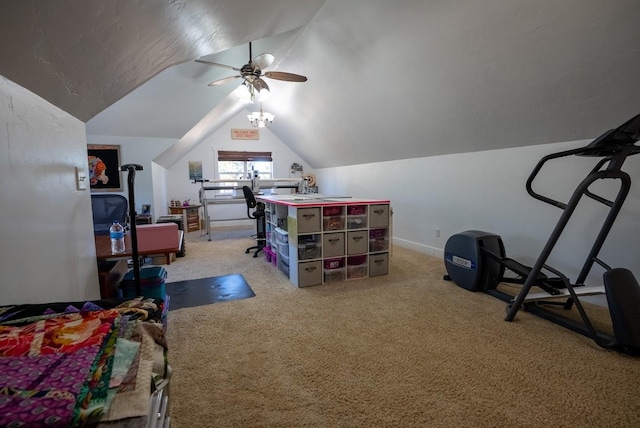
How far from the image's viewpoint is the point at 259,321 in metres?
2.30

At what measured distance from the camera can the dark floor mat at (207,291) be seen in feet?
8.91

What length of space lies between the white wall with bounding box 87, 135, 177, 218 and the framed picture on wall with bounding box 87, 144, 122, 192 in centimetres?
7

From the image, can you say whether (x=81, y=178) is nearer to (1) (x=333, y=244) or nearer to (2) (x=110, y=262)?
(2) (x=110, y=262)

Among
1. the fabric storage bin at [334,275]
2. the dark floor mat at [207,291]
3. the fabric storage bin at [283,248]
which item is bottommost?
the dark floor mat at [207,291]

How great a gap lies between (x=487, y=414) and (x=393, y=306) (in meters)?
1.19

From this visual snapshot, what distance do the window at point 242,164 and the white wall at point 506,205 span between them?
11.5 feet

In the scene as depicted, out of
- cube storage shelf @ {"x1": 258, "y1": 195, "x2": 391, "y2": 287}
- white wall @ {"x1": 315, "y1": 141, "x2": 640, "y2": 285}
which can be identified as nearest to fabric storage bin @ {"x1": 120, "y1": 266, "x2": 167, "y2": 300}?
cube storage shelf @ {"x1": 258, "y1": 195, "x2": 391, "y2": 287}

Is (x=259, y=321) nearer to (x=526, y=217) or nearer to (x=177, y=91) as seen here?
(x=526, y=217)

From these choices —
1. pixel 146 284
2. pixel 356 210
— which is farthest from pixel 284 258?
pixel 146 284

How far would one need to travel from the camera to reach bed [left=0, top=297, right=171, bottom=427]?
0.48 meters

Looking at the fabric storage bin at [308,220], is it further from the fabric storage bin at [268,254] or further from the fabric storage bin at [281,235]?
the fabric storage bin at [268,254]

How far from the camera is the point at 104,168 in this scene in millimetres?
4375

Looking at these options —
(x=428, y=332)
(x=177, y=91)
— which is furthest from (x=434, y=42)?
(x=177, y=91)

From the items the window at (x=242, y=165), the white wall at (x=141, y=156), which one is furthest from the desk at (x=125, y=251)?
the window at (x=242, y=165)
